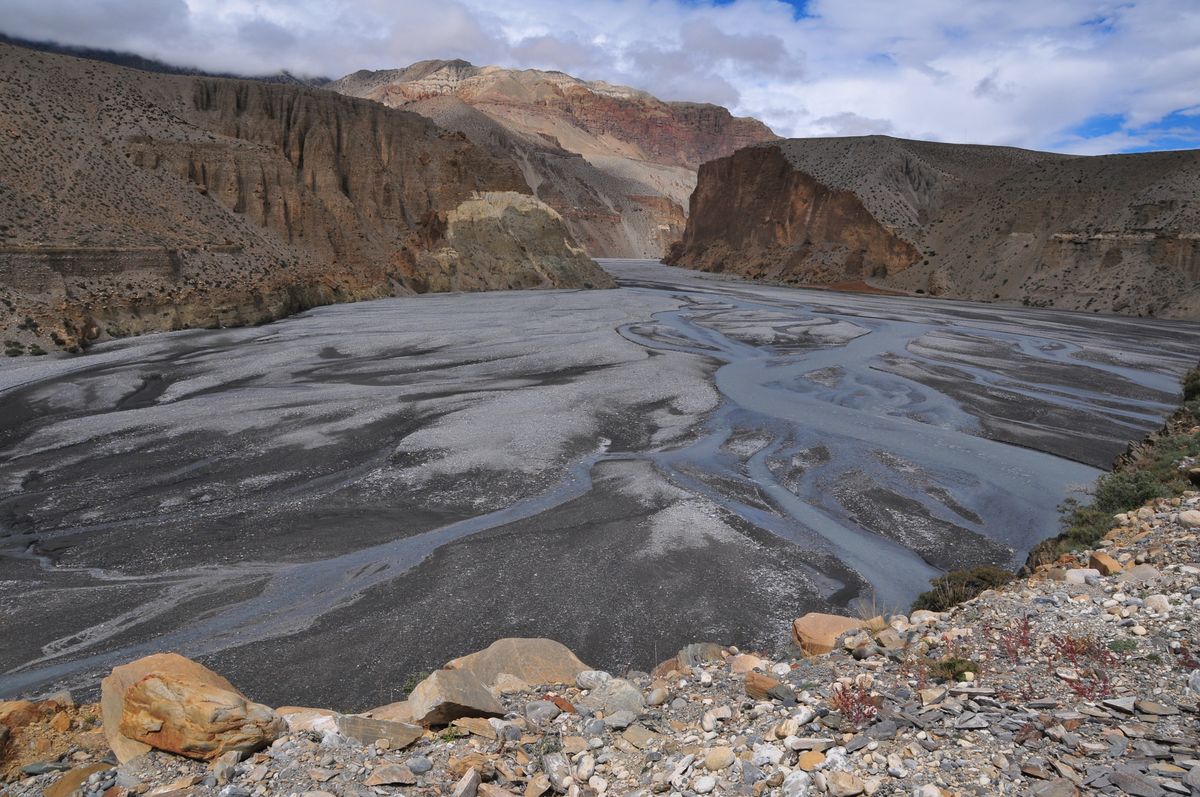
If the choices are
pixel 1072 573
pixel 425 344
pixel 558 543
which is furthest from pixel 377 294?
pixel 1072 573

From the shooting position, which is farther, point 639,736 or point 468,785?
point 639,736

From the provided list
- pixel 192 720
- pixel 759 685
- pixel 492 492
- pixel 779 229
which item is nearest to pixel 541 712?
pixel 759 685

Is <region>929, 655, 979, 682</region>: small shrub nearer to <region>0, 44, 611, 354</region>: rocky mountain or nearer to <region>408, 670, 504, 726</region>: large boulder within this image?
<region>408, 670, 504, 726</region>: large boulder

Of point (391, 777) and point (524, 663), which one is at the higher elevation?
point (391, 777)

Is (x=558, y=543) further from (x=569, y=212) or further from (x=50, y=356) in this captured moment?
(x=569, y=212)

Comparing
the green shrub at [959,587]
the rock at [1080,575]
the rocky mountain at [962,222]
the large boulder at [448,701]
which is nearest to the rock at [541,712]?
the large boulder at [448,701]

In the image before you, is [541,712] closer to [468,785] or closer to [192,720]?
[468,785]
